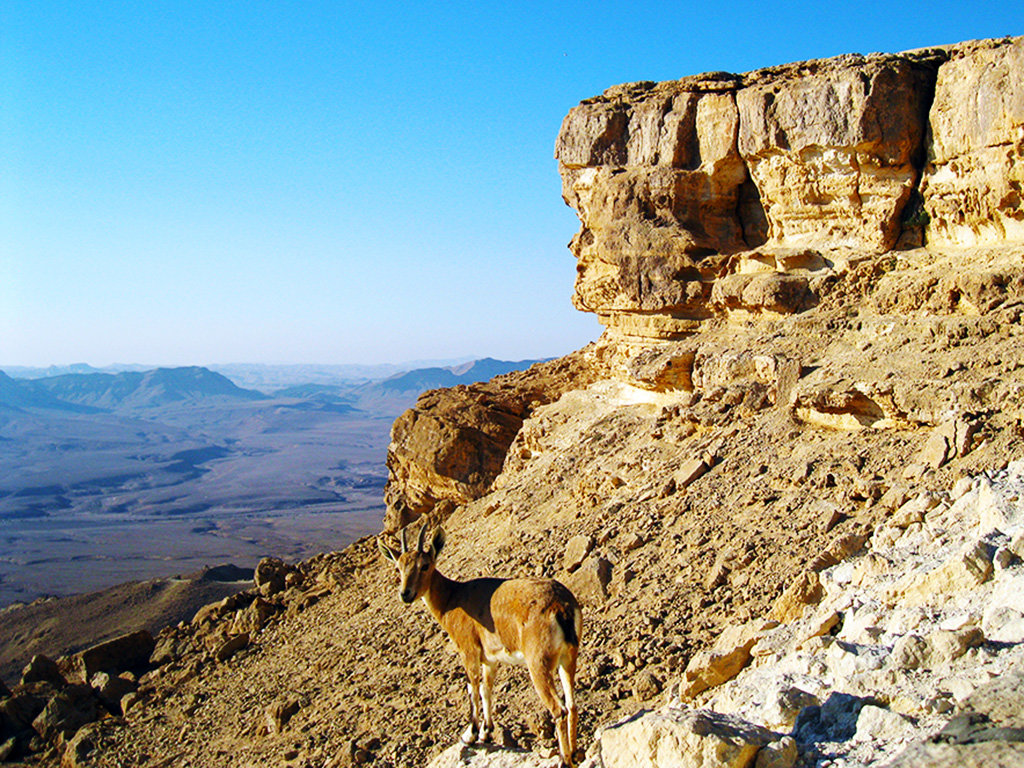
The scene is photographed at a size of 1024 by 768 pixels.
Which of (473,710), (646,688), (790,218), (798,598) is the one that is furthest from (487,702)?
(790,218)

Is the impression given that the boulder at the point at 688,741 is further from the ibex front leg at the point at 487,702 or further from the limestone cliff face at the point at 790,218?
the limestone cliff face at the point at 790,218

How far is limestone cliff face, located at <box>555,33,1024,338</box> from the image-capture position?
39.1 ft

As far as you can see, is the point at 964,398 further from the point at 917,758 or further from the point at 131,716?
the point at 131,716

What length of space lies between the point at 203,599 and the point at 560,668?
22.2m

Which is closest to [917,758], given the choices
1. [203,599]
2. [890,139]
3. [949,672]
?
[949,672]

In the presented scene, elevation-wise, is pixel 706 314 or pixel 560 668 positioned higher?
pixel 706 314

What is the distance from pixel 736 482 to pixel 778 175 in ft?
19.3

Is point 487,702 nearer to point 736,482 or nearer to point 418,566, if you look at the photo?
point 418,566

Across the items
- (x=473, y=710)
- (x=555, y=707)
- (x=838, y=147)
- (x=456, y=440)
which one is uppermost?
(x=838, y=147)

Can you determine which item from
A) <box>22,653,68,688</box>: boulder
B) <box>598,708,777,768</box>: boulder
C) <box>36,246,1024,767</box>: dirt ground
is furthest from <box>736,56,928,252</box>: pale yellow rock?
<box>22,653,68,688</box>: boulder

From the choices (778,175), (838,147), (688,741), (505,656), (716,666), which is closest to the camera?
(688,741)

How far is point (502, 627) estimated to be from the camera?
23.9 ft

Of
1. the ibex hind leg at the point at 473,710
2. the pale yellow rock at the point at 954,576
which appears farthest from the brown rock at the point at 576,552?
the pale yellow rock at the point at 954,576

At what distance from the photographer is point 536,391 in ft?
64.7
